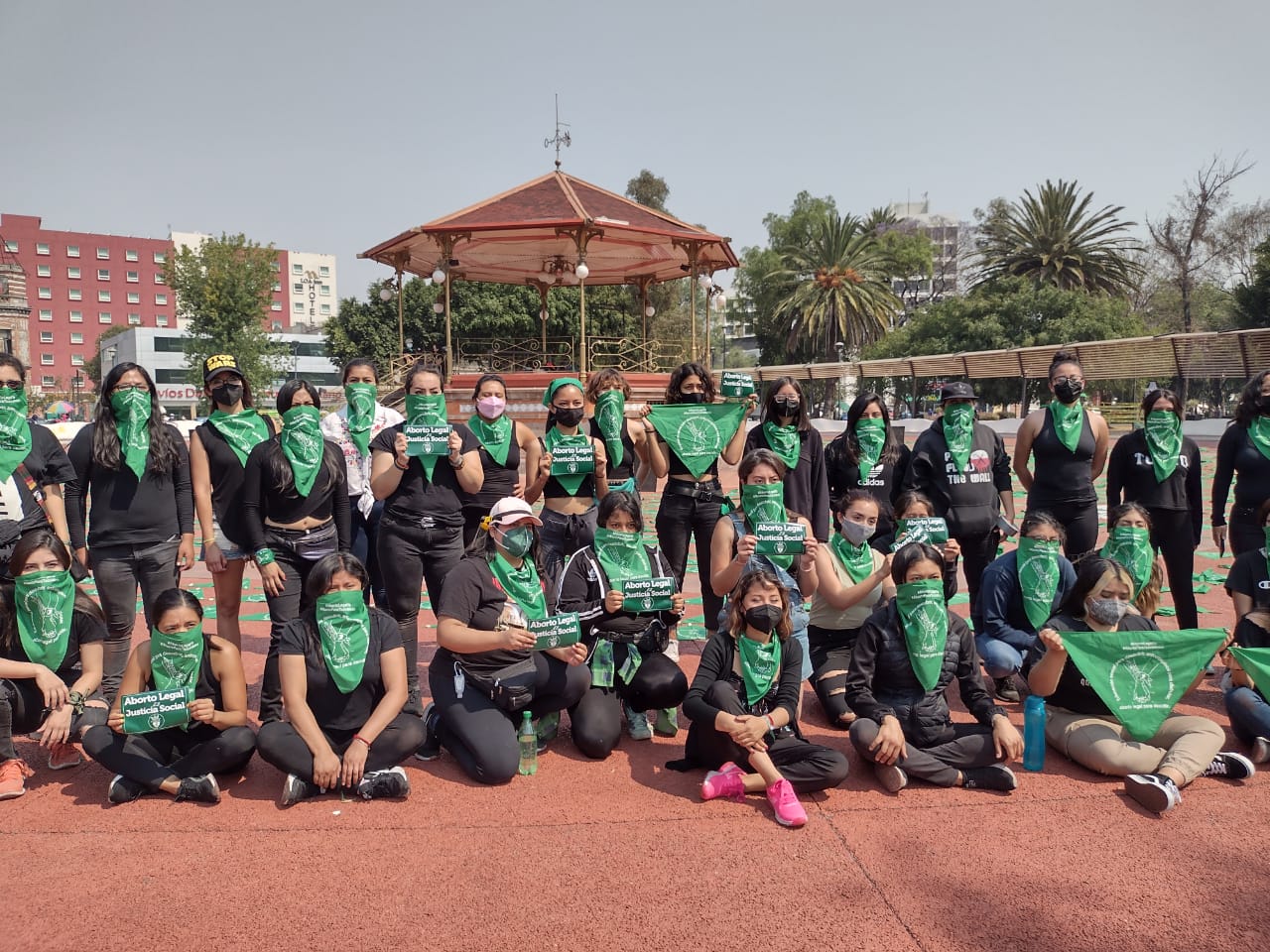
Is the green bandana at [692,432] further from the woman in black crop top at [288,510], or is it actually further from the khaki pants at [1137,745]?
the khaki pants at [1137,745]

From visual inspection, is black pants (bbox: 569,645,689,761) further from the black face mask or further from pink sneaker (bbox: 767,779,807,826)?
the black face mask

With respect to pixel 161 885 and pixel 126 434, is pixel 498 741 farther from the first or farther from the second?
pixel 126 434

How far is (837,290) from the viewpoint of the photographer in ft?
167

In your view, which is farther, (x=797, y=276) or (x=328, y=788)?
(x=797, y=276)

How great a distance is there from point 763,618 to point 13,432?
14.0ft

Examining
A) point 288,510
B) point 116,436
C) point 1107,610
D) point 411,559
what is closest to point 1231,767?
point 1107,610

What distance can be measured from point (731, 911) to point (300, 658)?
94.5 inches

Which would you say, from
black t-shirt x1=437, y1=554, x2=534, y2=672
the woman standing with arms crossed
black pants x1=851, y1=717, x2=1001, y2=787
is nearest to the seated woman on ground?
black pants x1=851, y1=717, x2=1001, y2=787

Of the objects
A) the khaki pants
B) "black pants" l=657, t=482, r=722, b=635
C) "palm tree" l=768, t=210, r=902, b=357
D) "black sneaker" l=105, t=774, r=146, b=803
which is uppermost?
"palm tree" l=768, t=210, r=902, b=357

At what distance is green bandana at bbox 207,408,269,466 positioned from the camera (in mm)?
5438

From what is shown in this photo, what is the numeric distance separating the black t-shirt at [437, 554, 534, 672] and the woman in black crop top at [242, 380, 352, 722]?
38.8 inches

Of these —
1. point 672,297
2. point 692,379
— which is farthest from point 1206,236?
point 692,379

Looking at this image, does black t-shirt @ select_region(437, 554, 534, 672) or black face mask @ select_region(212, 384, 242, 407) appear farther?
black face mask @ select_region(212, 384, 242, 407)

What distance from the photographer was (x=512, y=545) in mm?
4973
